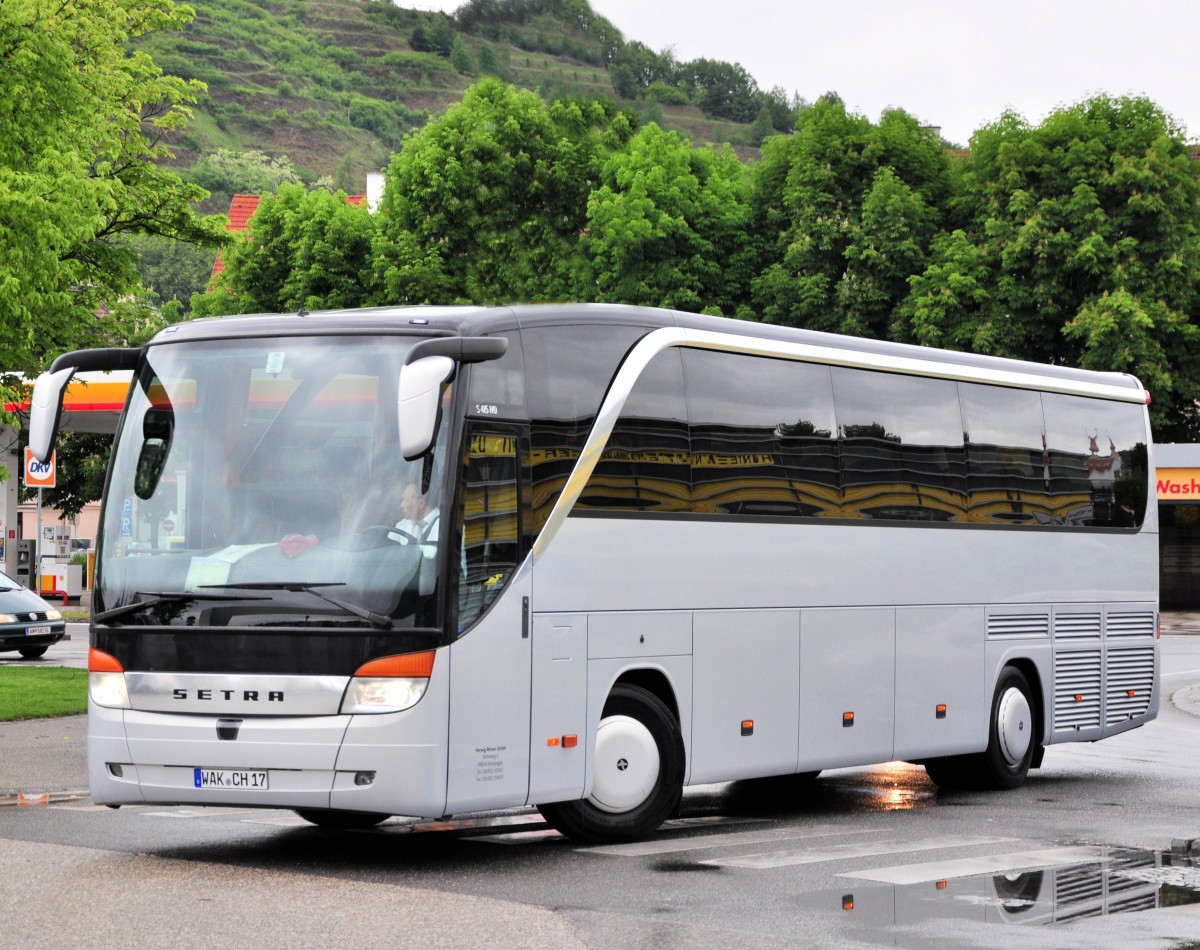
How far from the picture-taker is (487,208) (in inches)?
2080

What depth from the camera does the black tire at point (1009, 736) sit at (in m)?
15.7

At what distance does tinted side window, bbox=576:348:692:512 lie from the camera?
39.1ft

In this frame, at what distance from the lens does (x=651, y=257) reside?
51312mm

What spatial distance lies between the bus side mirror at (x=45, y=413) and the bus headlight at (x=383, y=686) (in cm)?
225

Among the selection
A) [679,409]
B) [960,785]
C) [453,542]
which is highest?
[679,409]

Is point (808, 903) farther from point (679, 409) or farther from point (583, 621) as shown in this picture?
point (679, 409)

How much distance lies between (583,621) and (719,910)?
271 centimetres

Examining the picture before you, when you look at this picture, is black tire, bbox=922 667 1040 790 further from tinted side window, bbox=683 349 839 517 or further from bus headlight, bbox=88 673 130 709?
bus headlight, bbox=88 673 130 709

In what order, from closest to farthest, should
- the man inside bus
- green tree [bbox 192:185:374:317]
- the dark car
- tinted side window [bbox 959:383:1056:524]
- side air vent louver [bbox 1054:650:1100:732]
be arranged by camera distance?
1. the man inside bus
2. tinted side window [bbox 959:383:1056:524]
3. side air vent louver [bbox 1054:650:1100:732]
4. the dark car
5. green tree [bbox 192:185:374:317]

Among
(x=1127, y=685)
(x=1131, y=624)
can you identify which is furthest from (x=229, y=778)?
(x=1131, y=624)

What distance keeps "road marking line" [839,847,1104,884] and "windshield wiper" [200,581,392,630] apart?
110 inches

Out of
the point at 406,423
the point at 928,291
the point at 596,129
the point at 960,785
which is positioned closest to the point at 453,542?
the point at 406,423

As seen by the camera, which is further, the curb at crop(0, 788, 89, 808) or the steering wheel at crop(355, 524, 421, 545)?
the curb at crop(0, 788, 89, 808)

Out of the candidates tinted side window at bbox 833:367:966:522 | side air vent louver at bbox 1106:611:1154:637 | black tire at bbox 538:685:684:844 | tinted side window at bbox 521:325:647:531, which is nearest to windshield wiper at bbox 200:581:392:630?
tinted side window at bbox 521:325:647:531
